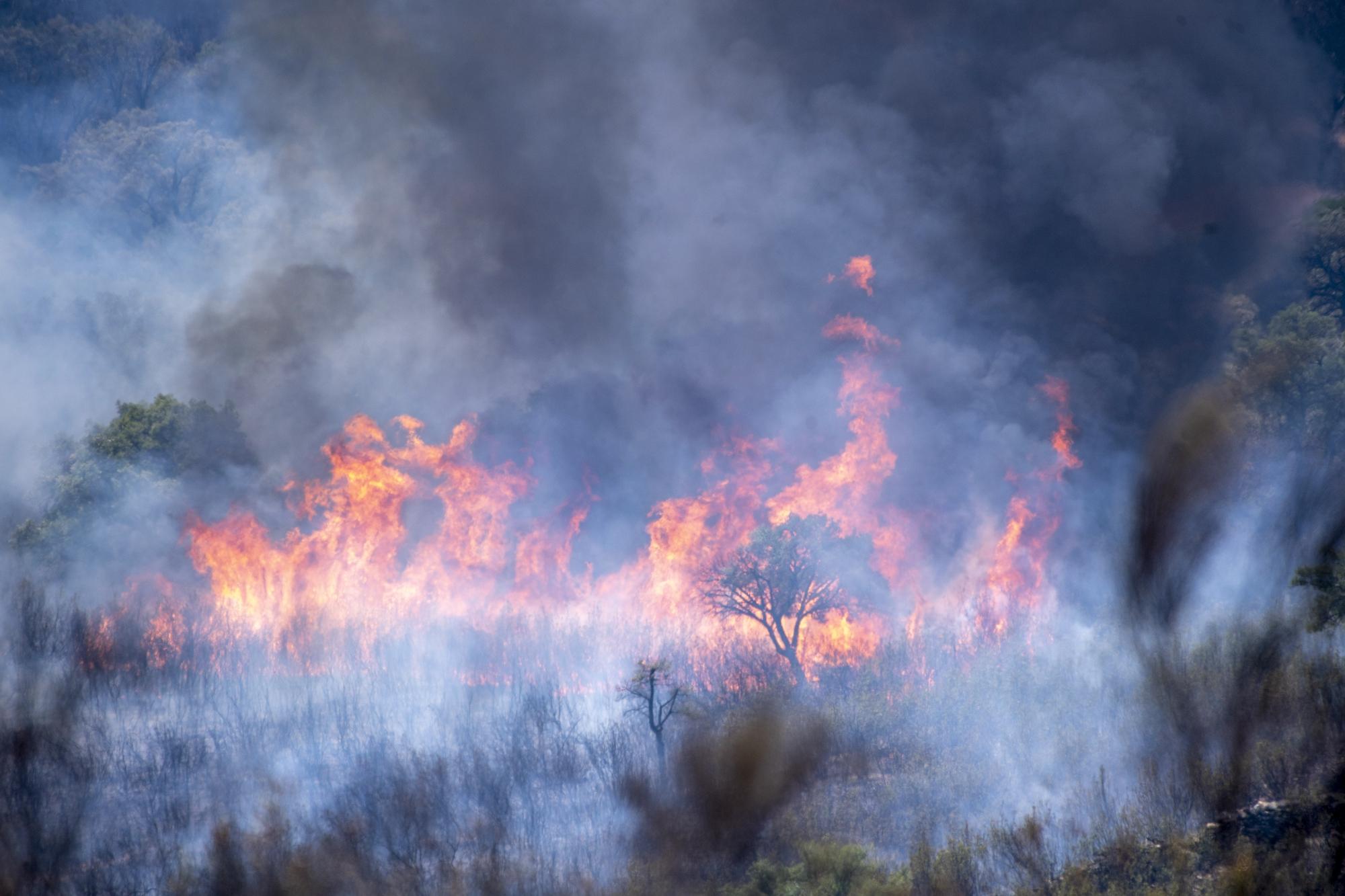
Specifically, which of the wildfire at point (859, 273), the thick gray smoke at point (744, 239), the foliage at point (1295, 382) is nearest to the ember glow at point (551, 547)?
the thick gray smoke at point (744, 239)

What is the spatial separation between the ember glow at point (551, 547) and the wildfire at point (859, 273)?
1596 millimetres

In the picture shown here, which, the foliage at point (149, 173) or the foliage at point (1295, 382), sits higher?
the foliage at point (149, 173)

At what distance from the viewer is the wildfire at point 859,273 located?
37.2m

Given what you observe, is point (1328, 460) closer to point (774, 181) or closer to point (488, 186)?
point (774, 181)

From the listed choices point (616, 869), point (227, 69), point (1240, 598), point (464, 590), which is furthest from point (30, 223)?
point (1240, 598)

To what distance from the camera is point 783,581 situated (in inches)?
1139

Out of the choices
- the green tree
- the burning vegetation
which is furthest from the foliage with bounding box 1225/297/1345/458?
the green tree

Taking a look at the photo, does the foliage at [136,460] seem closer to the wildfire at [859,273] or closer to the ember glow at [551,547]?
the ember glow at [551,547]

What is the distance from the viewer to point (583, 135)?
4284cm

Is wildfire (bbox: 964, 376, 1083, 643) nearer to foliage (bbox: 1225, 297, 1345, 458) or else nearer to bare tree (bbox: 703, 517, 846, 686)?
bare tree (bbox: 703, 517, 846, 686)

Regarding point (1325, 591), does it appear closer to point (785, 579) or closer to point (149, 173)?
point (785, 579)

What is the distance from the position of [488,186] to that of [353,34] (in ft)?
47.8

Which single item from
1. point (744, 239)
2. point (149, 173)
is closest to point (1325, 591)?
A: point (744, 239)

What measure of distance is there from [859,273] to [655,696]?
684 inches
